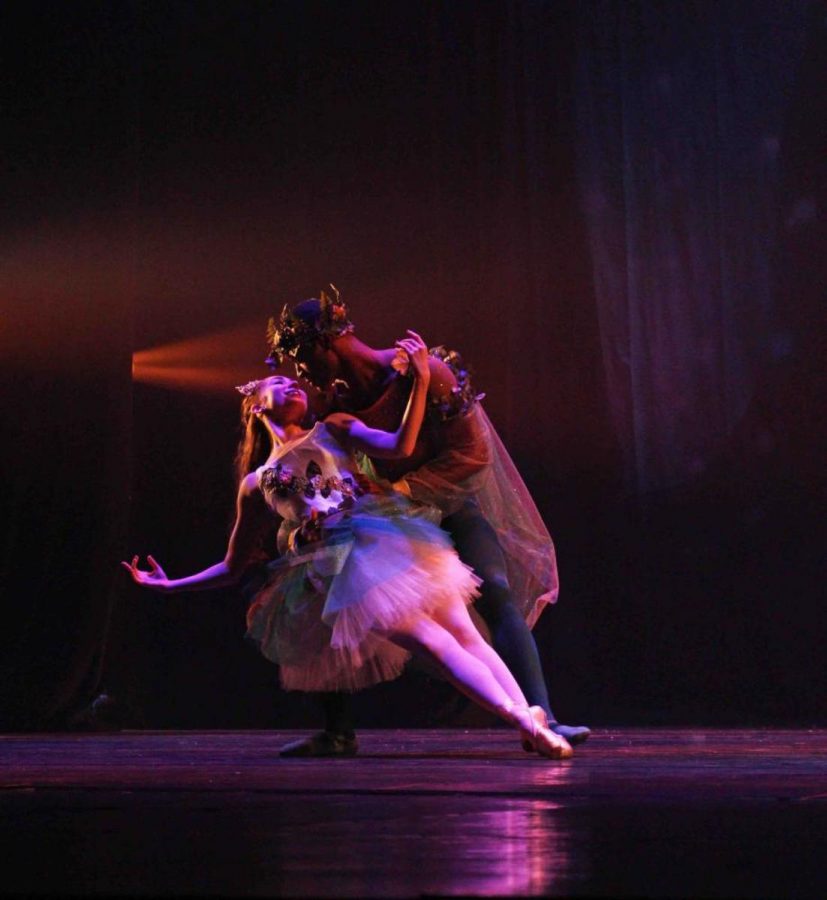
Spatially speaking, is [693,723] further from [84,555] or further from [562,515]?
[84,555]

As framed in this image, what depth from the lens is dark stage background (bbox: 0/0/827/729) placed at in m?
5.21

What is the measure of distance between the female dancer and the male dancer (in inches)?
4.0

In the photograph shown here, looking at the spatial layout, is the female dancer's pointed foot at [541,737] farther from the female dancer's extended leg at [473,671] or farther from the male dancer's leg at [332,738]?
the male dancer's leg at [332,738]

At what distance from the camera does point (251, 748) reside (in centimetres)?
389

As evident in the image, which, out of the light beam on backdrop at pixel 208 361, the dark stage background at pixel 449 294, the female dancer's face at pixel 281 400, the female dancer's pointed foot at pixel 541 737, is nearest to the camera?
the female dancer's pointed foot at pixel 541 737

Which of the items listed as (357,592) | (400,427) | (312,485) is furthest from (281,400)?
(357,592)

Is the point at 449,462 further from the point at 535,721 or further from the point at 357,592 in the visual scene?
the point at 535,721

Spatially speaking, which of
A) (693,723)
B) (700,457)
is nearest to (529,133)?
(700,457)

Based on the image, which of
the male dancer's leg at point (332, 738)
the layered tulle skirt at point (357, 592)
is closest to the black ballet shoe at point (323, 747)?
the male dancer's leg at point (332, 738)

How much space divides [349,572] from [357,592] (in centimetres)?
7

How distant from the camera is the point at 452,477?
11.8ft

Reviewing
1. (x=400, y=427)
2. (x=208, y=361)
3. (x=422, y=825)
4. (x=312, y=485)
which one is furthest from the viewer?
(x=208, y=361)

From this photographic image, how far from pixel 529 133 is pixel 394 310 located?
86 centimetres

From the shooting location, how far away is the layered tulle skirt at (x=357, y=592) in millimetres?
3242
